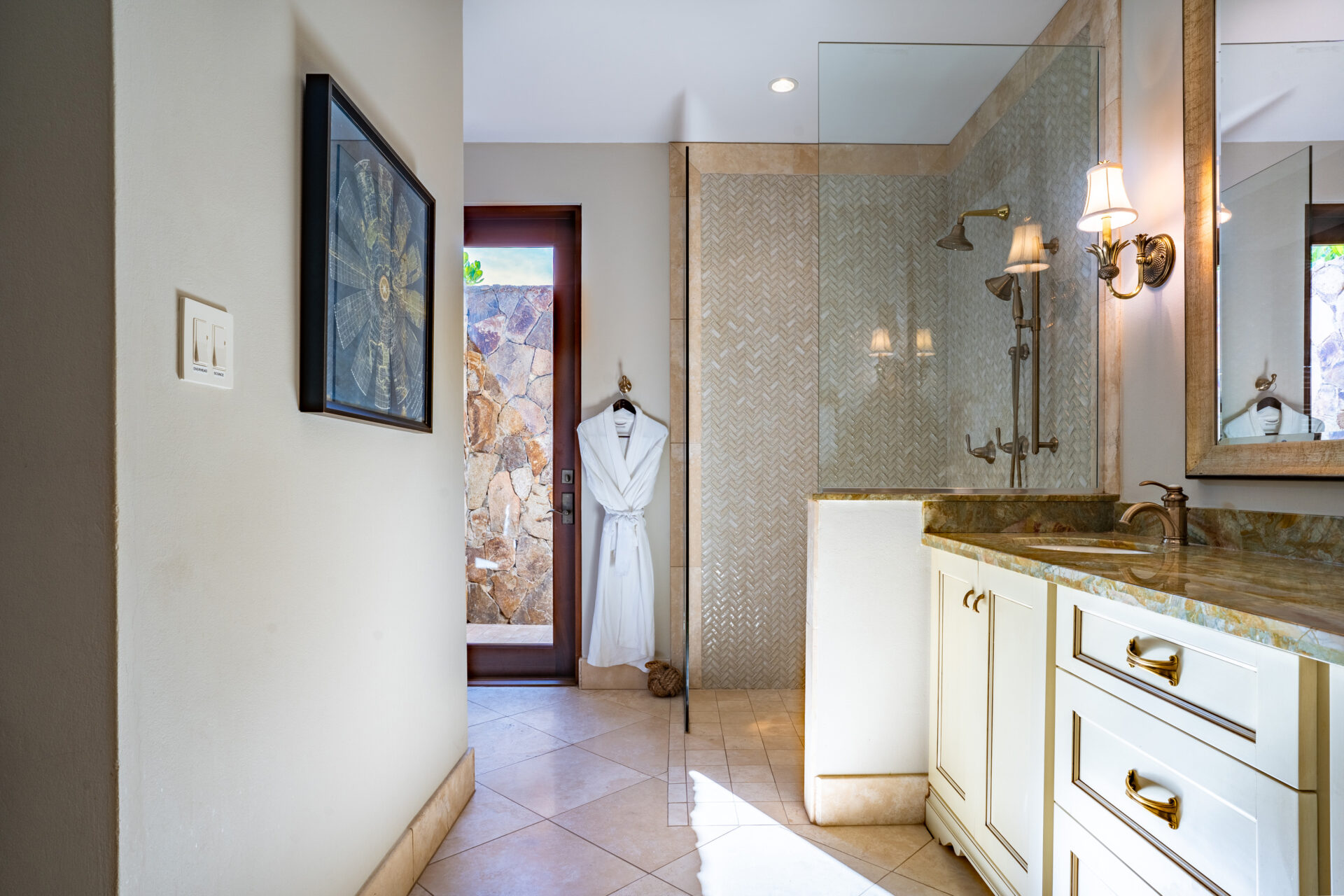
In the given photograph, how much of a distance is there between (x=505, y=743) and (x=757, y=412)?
1.81 m

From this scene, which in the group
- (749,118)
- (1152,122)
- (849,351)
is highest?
(749,118)

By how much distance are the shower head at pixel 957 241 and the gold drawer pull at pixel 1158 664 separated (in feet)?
4.61

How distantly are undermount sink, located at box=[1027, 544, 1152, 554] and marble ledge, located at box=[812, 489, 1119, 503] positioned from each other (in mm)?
300

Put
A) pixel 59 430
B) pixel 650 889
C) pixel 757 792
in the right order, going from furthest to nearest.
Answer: pixel 757 792 → pixel 650 889 → pixel 59 430

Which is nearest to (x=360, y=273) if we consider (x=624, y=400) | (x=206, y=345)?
(x=206, y=345)

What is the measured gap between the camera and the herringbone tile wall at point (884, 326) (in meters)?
2.21

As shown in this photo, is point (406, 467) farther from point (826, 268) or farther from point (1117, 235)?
point (1117, 235)

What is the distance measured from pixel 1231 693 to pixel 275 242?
1609 mm

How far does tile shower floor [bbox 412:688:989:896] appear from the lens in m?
1.83

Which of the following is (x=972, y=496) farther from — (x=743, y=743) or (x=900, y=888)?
(x=743, y=743)

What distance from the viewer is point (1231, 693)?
969mm

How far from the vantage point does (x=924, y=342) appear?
7.27 ft

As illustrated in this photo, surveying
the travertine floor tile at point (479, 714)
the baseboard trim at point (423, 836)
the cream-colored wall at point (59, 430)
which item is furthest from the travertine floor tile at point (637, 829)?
the cream-colored wall at point (59, 430)

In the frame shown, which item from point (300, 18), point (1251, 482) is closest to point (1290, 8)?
point (1251, 482)
